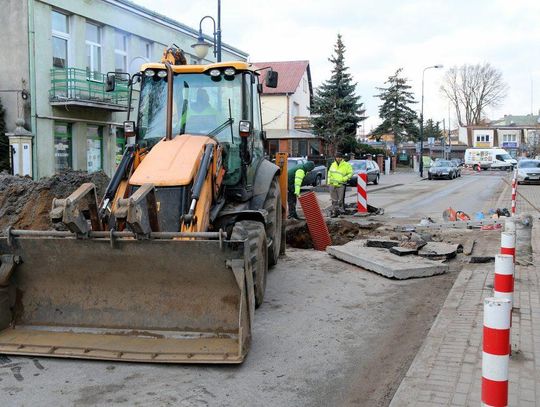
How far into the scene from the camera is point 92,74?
76.4ft

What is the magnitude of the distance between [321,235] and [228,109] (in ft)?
15.4

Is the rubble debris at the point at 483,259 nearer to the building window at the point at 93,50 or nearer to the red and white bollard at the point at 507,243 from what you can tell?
the red and white bollard at the point at 507,243

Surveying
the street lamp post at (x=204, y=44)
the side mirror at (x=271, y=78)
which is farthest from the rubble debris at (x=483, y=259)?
the street lamp post at (x=204, y=44)

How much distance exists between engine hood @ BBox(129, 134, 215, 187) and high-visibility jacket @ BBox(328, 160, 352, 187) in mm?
9799

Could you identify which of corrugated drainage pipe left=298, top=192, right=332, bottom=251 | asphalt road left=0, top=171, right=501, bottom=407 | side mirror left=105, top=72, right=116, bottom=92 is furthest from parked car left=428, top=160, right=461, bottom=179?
side mirror left=105, top=72, right=116, bottom=92

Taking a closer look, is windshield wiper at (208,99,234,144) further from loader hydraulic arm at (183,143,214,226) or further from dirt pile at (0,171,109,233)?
dirt pile at (0,171,109,233)

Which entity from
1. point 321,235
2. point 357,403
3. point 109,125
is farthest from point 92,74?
point 357,403

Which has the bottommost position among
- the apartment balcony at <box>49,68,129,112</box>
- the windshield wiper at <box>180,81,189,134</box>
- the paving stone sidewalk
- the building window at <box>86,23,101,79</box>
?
the paving stone sidewalk

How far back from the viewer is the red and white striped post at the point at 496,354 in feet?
8.91

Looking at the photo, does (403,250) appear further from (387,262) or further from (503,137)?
(503,137)

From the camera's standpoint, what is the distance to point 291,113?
51219mm

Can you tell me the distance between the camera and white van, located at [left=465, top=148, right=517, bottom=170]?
65.0 meters

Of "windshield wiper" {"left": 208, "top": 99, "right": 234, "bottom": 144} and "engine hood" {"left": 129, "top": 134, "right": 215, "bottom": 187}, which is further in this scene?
"windshield wiper" {"left": 208, "top": 99, "right": 234, "bottom": 144}

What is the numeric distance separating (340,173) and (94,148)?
41.7 feet
